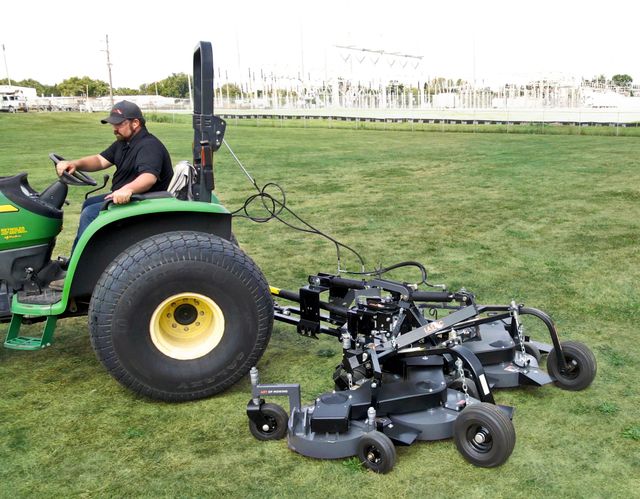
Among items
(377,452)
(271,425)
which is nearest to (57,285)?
(271,425)

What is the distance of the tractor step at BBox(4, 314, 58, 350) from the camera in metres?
3.92

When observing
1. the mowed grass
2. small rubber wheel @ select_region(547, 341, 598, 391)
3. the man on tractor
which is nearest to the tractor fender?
the man on tractor

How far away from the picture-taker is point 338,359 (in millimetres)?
4504

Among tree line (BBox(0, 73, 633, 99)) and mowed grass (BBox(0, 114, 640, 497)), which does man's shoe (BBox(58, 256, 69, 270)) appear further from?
tree line (BBox(0, 73, 633, 99))

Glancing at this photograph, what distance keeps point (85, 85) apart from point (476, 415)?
375ft

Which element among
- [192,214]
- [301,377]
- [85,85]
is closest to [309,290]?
[301,377]

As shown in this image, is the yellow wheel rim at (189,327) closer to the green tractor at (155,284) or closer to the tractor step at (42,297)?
the green tractor at (155,284)

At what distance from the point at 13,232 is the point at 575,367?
370 centimetres

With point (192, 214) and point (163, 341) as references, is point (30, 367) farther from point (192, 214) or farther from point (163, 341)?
point (192, 214)

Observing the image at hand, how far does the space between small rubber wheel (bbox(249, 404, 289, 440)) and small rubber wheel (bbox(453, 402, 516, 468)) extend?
3.00 feet

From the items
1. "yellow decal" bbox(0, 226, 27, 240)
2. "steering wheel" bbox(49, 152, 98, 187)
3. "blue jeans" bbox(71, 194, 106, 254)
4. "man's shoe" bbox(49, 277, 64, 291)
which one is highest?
"steering wheel" bbox(49, 152, 98, 187)

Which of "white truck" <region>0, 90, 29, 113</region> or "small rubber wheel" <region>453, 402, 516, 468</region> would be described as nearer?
"small rubber wheel" <region>453, 402, 516, 468</region>

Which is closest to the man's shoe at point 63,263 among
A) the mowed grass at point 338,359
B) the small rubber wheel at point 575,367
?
the mowed grass at point 338,359

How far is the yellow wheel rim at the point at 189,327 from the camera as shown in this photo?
12.6ft
